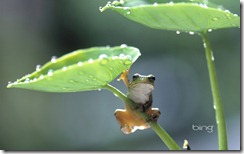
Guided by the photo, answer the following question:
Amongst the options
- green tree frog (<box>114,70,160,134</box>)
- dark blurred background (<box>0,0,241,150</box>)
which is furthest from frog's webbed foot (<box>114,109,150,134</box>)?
dark blurred background (<box>0,0,241,150</box>)

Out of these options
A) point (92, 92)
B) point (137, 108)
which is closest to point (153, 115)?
point (137, 108)

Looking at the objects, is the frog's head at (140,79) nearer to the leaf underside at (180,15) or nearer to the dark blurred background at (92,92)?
the leaf underside at (180,15)

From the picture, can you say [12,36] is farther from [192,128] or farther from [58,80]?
[58,80]

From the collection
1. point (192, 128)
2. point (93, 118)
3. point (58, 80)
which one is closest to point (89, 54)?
point (58, 80)

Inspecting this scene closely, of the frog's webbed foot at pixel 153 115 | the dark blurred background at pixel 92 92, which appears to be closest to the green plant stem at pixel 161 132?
the frog's webbed foot at pixel 153 115

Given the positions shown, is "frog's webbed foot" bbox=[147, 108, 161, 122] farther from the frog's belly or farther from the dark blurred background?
the dark blurred background

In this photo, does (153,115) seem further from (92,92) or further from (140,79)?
(92,92)
